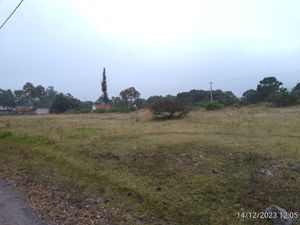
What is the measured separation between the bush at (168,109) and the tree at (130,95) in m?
60.2

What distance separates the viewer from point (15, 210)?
744cm

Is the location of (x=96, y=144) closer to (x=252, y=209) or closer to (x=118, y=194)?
(x=118, y=194)

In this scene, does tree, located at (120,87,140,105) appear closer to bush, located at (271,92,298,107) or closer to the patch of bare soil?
bush, located at (271,92,298,107)

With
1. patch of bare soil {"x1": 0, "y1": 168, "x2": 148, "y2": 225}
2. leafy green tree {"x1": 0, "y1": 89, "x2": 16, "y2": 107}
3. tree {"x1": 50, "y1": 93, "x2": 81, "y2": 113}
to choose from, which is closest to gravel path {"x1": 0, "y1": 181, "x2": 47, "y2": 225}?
patch of bare soil {"x1": 0, "y1": 168, "x2": 148, "y2": 225}

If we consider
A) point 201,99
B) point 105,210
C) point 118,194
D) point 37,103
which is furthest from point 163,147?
point 37,103

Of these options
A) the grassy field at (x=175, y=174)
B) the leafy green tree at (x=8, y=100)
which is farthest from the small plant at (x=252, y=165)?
the leafy green tree at (x=8, y=100)

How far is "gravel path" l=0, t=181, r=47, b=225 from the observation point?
22.0ft

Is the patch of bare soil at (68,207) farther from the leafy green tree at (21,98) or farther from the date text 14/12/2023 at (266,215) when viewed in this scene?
the leafy green tree at (21,98)

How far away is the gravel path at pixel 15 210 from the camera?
671 cm

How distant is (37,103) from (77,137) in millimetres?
113376

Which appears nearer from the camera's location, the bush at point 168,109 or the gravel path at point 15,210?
the gravel path at point 15,210

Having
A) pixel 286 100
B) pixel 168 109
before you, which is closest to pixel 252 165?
pixel 168 109

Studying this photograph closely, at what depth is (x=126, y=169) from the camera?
10.1 m

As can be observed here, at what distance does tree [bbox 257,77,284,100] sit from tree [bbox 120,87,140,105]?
3214 cm
